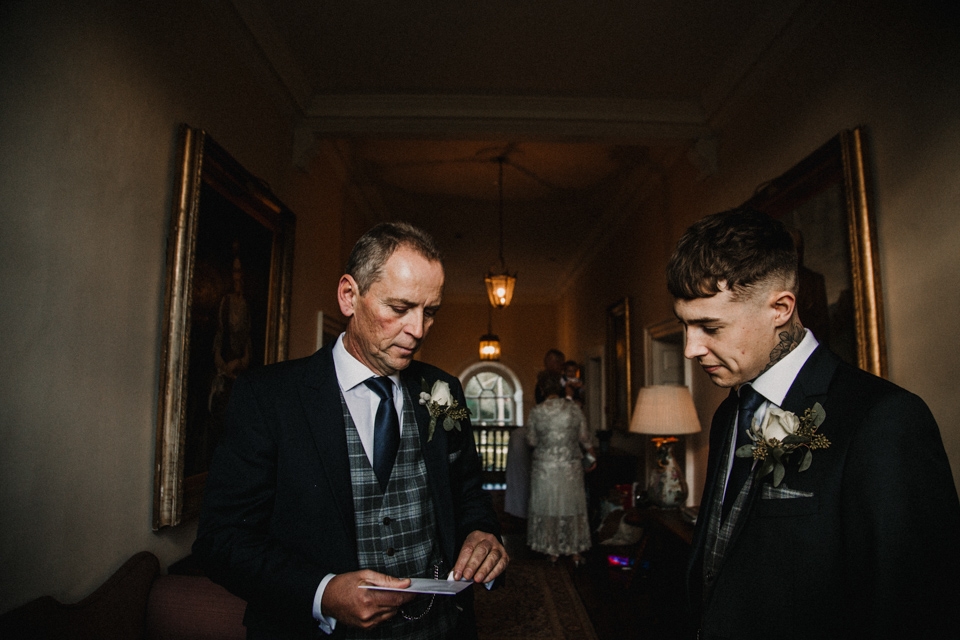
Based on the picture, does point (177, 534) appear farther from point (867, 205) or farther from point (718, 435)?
point (867, 205)

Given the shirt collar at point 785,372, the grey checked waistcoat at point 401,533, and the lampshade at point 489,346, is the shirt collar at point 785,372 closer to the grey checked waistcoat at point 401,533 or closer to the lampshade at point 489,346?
the grey checked waistcoat at point 401,533

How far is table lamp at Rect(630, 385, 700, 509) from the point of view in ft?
13.7

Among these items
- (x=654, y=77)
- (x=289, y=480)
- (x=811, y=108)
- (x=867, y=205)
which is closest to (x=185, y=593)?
(x=289, y=480)

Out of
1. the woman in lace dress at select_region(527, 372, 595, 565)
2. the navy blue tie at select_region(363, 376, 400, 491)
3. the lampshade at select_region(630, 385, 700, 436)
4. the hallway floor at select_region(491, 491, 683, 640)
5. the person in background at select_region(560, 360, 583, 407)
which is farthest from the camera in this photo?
the person in background at select_region(560, 360, 583, 407)

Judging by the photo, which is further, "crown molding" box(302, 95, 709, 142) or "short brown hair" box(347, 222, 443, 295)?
"crown molding" box(302, 95, 709, 142)

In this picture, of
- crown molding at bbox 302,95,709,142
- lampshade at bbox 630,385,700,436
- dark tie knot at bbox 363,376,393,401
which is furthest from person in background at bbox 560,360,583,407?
dark tie knot at bbox 363,376,393,401

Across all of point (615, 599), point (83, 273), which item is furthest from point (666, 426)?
point (83, 273)

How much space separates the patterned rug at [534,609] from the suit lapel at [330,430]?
2.52 metres

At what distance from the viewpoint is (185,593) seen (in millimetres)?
2342

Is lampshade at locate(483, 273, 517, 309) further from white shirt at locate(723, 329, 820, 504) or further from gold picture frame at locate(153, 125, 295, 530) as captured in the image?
white shirt at locate(723, 329, 820, 504)

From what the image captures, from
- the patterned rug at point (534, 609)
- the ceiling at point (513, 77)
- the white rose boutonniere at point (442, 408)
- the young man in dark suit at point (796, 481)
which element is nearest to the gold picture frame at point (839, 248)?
the ceiling at point (513, 77)

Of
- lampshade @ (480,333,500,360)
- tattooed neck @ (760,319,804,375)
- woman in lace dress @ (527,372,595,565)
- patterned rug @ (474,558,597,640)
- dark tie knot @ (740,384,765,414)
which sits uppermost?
lampshade @ (480,333,500,360)

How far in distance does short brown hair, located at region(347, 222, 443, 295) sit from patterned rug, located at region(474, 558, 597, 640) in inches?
109

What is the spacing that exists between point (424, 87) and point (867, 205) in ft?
10.1
